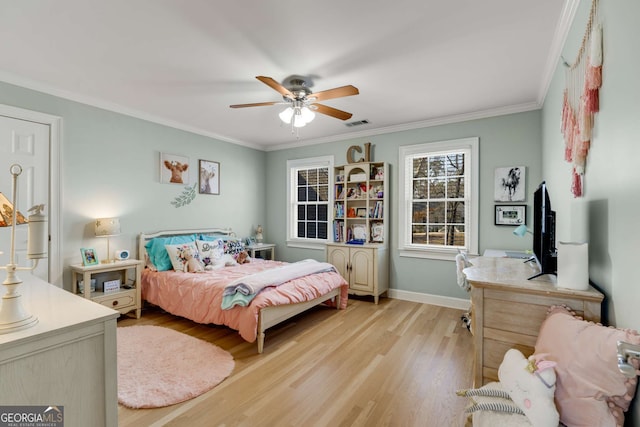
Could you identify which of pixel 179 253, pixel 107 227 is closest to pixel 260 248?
pixel 179 253

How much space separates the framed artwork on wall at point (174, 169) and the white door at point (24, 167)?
1258 mm

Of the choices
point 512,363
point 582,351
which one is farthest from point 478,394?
point 582,351

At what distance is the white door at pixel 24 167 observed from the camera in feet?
9.46

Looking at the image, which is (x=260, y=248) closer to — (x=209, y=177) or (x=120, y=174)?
(x=209, y=177)

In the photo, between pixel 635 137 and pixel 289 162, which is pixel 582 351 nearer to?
pixel 635 137

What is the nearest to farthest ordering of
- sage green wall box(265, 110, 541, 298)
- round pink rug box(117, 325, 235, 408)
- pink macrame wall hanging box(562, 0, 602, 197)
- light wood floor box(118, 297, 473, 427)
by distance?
1. pink macrame wall hanging box(562, 0, 602, 197)
2. light wood floor box(118, 297, 473, 427)
3. round pink rug box(117, 325, 235, 408)
4. sage green wall box(265, 110, 541, 298)

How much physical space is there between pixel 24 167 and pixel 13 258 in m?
2.70

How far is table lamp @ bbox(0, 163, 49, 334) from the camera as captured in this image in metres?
1.04

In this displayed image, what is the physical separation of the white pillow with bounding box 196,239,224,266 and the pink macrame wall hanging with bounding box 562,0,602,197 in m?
3.91

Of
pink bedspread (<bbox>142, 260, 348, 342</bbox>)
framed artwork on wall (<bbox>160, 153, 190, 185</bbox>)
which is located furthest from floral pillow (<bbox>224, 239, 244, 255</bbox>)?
framed artwork on wall (<bbox>160, 153, 190, 185</bbox>)

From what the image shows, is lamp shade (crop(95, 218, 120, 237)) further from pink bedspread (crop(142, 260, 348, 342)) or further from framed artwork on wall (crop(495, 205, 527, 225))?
framed artwork on wall (crop(495, 205, 527, 225))

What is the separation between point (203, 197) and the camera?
15.6ft

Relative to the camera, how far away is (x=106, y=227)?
11.2 ft

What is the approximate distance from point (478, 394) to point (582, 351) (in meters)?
0.52
